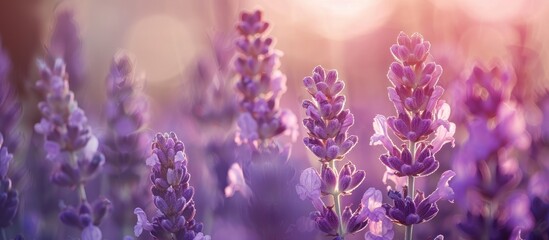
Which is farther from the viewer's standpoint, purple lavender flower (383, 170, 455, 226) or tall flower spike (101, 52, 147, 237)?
tall flower spike (101, 52, 147, 237)

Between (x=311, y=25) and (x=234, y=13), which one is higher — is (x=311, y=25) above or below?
above

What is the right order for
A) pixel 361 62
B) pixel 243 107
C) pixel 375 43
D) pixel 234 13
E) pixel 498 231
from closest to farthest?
pixel 498 231, pixel 243 107, pixel 234 13, pixel 361 62, pixel 375 43

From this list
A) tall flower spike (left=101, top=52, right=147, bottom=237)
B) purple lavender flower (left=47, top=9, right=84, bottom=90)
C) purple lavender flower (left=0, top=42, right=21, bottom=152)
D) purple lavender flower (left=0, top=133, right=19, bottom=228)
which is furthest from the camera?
purple lavender flower (left=47, top=9, right=84, bottom=90)

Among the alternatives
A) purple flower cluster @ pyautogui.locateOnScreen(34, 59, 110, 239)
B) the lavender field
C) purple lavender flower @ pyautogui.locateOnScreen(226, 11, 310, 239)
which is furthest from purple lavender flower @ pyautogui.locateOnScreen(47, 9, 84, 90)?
purple lavender flower @ pyautogui.locateOnScreen(226, 11, 310, 239)

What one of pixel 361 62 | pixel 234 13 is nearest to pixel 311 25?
pixel 361 62

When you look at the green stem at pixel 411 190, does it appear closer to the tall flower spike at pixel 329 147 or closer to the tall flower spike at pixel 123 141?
the tall flower spike at pixel 329 147

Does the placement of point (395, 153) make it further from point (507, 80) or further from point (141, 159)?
point (141, 159)

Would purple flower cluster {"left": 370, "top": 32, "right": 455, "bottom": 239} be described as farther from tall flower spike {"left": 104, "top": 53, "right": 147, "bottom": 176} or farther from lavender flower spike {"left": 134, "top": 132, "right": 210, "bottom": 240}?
tall flower spike {"left": 104, "top": 53, "right": 147, "bottom": 176}
